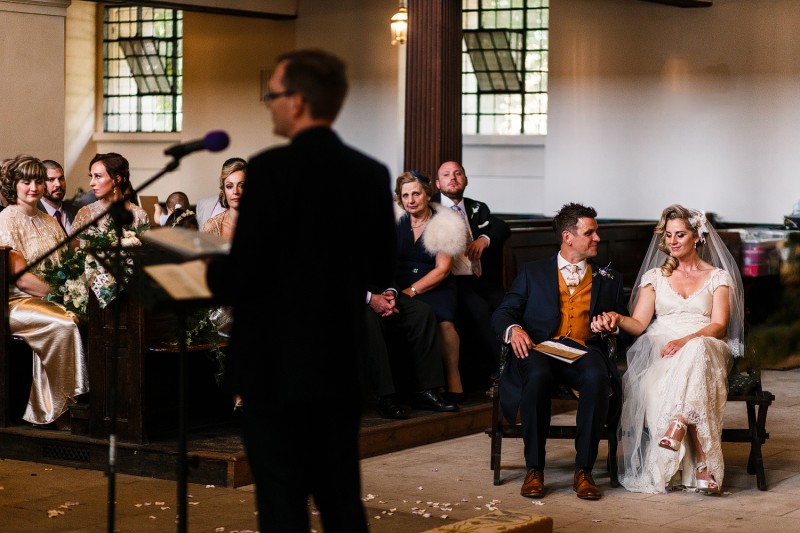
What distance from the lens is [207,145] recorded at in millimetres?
3693

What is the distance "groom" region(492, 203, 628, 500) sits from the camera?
5984 mm

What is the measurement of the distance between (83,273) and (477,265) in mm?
2531

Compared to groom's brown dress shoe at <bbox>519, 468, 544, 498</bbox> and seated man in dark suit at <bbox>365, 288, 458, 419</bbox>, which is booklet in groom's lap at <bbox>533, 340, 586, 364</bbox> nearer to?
groom's brown dress shoe at <bbox>519, 468, 544, 498</bbox>

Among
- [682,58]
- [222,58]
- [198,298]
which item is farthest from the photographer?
[222,58]

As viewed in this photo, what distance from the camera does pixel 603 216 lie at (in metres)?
14.0

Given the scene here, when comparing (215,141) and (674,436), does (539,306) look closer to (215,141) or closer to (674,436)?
(674,436)

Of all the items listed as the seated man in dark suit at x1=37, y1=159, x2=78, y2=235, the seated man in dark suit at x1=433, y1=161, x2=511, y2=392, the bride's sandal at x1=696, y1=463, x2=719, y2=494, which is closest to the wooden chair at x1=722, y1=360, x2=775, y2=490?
the bride's sandal at x1=696, y1=463, x2=719, y2=494

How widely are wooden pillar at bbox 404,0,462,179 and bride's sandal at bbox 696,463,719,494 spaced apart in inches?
146

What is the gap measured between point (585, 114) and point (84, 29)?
302 inches

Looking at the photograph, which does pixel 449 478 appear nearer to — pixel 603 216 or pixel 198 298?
pixel 198 298

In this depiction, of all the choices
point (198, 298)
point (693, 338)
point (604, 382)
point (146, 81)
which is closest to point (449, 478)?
point (604, 382)

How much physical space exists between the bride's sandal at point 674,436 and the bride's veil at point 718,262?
57cm

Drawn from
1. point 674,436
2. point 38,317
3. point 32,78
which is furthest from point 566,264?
point 32,78

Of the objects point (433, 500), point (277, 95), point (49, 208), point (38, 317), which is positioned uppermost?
point (277, 95)
